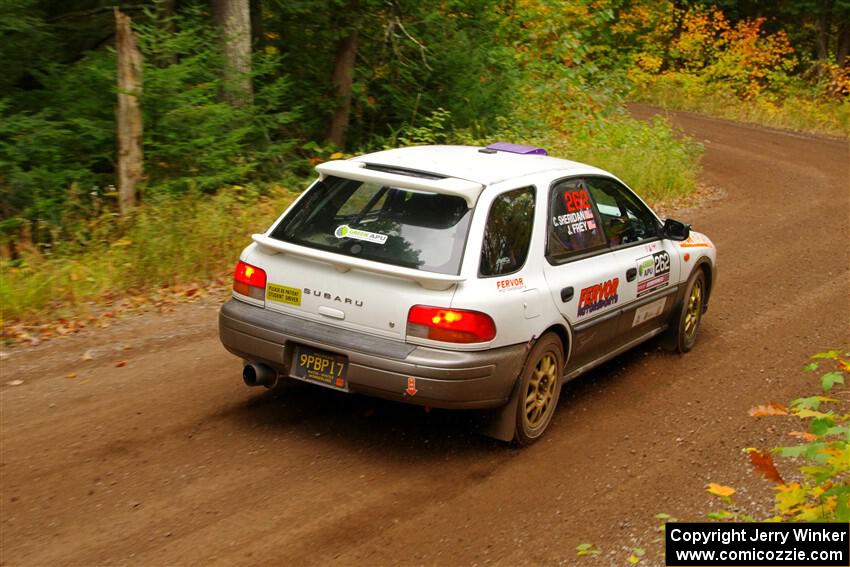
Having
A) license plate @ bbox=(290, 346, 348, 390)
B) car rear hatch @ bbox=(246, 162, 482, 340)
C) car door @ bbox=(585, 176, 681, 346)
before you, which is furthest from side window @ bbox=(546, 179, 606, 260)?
license plate @ bbox=(290, 346, 348, 390)

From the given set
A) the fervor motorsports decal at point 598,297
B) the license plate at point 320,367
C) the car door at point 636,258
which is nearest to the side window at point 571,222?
the car door at point 636,258

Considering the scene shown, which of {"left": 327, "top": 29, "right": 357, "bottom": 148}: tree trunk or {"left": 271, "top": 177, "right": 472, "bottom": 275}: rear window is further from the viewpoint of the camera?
{"left": 327, "top": 29, "right": 357, "bottom": 148}: tree trunk

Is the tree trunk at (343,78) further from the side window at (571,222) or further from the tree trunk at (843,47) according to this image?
the tree trunk at (843,47)

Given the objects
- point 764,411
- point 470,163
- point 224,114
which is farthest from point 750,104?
point 764,411

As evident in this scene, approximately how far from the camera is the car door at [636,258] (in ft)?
22.9

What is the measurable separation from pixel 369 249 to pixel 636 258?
2370 mm

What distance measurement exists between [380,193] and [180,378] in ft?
7.28

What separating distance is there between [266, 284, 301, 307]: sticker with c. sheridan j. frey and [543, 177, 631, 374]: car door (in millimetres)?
1568

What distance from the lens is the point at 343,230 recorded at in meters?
5.89

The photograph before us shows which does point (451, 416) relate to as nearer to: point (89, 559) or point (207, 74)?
point (89, 559)

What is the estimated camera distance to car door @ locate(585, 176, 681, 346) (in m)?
6.97

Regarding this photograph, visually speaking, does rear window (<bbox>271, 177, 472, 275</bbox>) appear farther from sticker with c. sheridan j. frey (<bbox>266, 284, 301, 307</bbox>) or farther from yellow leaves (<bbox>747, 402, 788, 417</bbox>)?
yellow leaves (<bbox>747, 402, 788, 417</bbox>)

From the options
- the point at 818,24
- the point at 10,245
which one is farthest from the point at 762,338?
the point at 818,24

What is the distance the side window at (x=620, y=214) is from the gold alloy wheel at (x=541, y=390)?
1.23 meters
